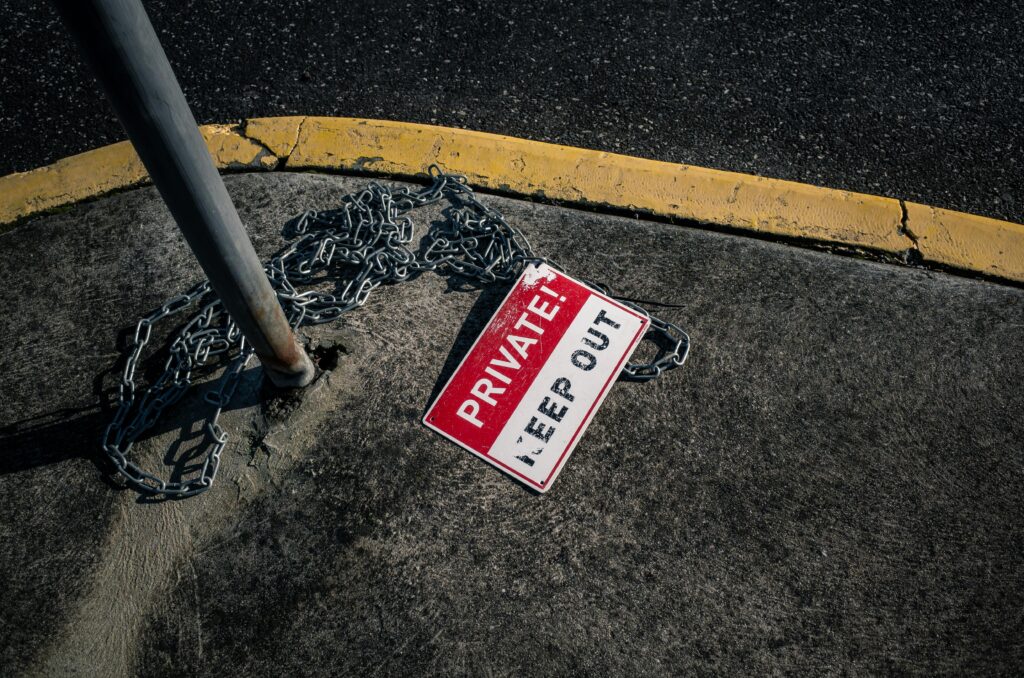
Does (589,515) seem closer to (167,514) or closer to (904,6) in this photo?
(167,514)

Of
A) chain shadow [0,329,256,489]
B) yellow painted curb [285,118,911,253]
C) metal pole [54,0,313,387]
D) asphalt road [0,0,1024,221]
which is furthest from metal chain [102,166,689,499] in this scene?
asphalt road [0,0,1024,221]

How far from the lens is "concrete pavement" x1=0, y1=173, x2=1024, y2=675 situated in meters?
2.37

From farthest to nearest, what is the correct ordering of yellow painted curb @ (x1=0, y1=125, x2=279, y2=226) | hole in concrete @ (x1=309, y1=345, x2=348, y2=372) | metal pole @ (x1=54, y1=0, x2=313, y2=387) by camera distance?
yellow painted curb @ (x1=0, y1=125, x2=279, y2=226) < hole in concrete @ (x1=309, y1=345, x2=348, y2=372) < metal pole @ (x1=54, y1=0, x2=313, y2=387)

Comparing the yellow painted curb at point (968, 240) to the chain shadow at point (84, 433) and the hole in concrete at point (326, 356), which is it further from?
the chain shadow at point (84, 433)

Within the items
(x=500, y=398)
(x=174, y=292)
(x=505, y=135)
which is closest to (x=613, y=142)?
(x=505, y=135)

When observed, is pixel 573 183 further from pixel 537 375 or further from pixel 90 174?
pixel 90 174

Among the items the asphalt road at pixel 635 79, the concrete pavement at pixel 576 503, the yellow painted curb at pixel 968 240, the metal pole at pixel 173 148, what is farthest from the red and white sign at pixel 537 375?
the yellow painted curb at pixel 968 240

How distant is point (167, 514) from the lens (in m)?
2.56

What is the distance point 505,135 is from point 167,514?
2.08m

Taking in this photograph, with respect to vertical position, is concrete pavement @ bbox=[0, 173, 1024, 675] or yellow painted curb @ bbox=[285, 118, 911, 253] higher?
yellow painted curb @ bbox=[285, 118, 911, 253]

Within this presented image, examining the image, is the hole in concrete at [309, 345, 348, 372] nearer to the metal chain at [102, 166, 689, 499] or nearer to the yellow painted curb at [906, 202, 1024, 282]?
the metal chain at [102, 166, 689, 499]

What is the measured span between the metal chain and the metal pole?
46 cm

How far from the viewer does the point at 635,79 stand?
367 centimetres

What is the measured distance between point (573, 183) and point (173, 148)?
186 cm
